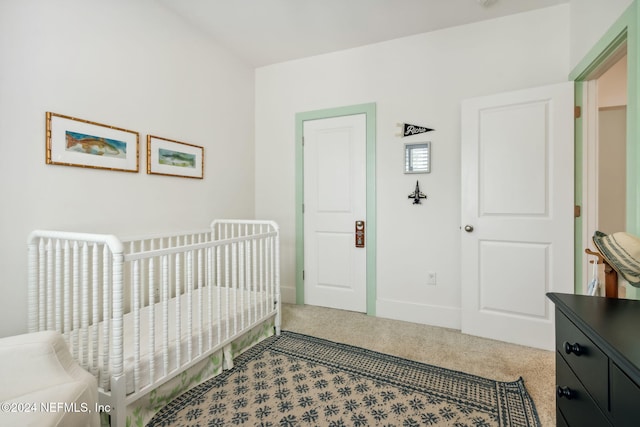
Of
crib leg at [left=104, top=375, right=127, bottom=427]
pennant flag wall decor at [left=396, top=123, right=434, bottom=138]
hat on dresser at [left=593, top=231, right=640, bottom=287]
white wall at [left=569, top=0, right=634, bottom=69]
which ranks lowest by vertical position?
crib leg at [left=104, top=375, right=127, bottom=427]

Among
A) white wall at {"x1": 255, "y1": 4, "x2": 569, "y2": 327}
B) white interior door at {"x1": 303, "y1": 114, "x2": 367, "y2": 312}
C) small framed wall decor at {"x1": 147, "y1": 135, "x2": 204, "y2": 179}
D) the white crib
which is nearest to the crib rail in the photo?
the white crib

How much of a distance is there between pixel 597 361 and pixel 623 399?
0.14 m

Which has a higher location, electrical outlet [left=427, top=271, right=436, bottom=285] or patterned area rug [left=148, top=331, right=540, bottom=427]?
electrical outlet [left=427, top=271, right=436, bottom=285]

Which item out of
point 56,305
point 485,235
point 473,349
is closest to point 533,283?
point 485,235

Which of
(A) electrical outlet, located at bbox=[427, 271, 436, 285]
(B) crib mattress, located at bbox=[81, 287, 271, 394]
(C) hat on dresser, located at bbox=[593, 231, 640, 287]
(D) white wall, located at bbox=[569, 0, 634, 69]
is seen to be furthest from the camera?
(A) electrical outlet, located at bbox=[427, 271, 436, 285]

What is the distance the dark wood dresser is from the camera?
69cm

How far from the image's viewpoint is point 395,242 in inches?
109

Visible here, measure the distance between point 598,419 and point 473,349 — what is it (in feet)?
4.83

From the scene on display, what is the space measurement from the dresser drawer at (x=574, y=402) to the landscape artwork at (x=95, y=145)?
258cm

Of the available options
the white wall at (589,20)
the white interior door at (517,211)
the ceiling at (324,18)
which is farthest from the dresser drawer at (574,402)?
the ceiling at (324,18)

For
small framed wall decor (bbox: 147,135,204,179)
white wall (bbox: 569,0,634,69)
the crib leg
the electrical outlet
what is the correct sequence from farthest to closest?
1. the electrical outlet
2. small framed wall decor (bbox: 147,135,204,179)
3. white wall (bbox: 569,0,634,69)
4. the crib leg

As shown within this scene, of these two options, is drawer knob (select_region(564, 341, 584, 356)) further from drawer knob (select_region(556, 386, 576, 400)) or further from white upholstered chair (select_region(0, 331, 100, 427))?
white upholstered chair (select_region(0, 331, 100, 427))

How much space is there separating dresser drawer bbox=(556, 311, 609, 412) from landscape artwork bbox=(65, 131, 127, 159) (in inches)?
99.5

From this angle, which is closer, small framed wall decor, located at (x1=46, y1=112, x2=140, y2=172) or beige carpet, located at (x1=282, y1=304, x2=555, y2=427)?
small framed wall decor, located at (x1=46, y1=112, x2=140, y2=172)
